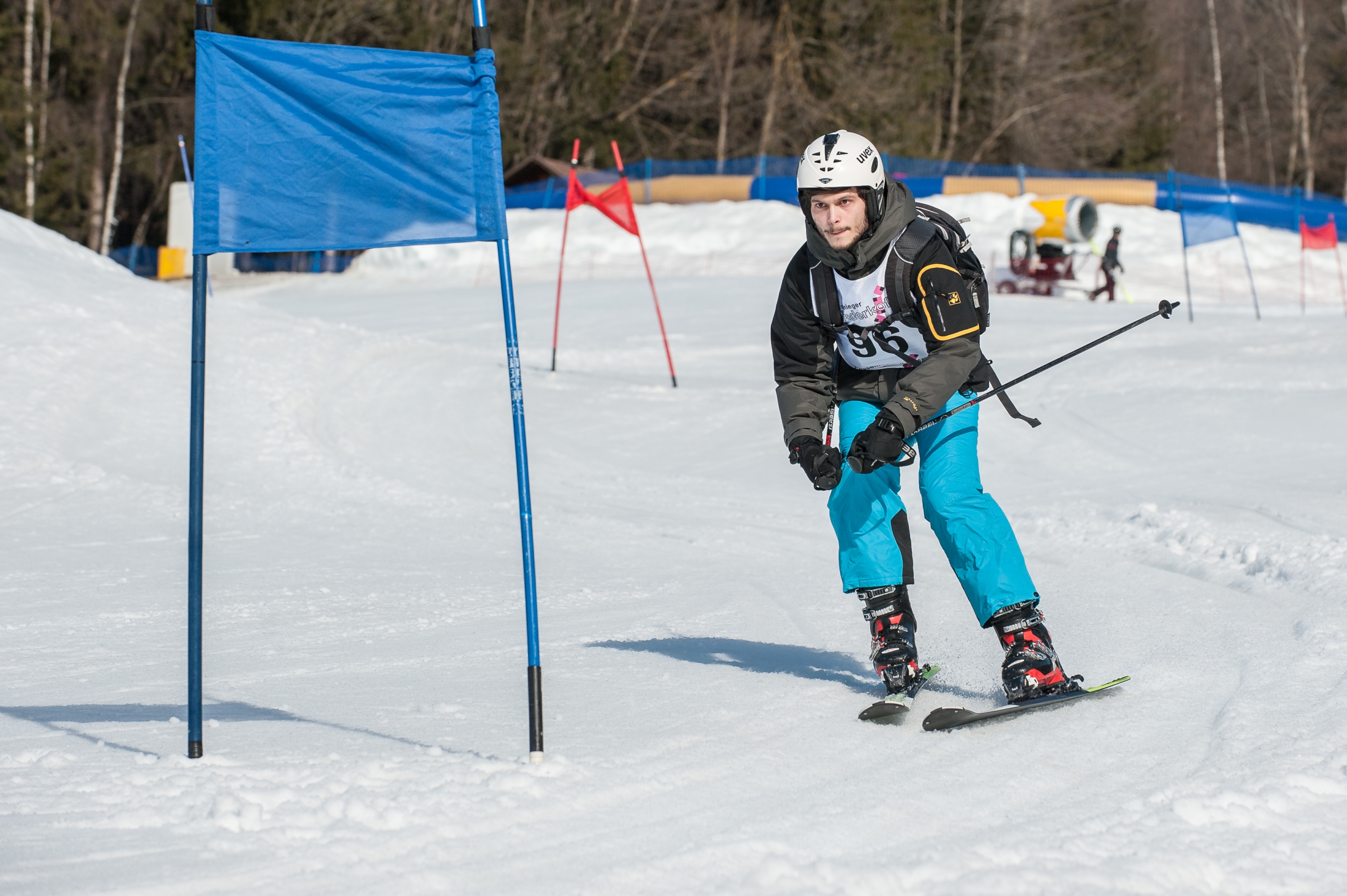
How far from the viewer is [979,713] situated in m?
3.85

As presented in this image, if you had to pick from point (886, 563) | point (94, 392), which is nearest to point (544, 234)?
point (94, 392)

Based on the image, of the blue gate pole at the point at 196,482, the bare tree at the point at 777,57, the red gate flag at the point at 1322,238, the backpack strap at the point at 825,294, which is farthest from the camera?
the bare tree at the point at 777,57

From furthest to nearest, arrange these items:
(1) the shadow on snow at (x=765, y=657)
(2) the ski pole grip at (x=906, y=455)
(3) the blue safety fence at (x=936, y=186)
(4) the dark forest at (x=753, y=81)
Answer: (4) the dark forest at (x=753, y=81) < (3) the blue safety fence at (x=936, y=186) < (1) the shadow on snow at (x=765, y=657) < (2) the ski pole grip at (x=906, y=455)

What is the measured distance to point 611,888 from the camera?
2.71 meters

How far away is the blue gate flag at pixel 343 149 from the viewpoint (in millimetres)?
3572

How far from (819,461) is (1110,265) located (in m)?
21.9

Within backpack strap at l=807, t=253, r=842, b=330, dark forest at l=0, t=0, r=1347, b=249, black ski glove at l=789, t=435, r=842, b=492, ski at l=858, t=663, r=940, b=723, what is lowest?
ski at l=858, t=663, r=940, b=723

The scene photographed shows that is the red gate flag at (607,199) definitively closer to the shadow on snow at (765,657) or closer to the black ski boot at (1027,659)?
the shadow on snow at (765,657)

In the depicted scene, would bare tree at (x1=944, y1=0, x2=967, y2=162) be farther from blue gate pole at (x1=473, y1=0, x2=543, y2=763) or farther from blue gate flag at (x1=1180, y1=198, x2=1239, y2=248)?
blue gate pole at (x1=473, y1=0, x2=543, y2=763)

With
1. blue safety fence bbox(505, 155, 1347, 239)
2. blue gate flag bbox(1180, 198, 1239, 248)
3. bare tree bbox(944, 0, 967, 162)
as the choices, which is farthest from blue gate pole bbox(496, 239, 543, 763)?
bare tree bbox(944, 0, 967, 162)

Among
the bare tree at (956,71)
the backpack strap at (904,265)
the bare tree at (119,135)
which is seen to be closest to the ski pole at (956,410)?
the backpack strap at (904,265)

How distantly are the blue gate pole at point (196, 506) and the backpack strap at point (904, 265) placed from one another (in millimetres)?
1988

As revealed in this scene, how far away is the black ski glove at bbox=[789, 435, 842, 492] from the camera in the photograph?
4062mm

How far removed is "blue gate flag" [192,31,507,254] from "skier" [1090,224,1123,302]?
21406 millimetres
